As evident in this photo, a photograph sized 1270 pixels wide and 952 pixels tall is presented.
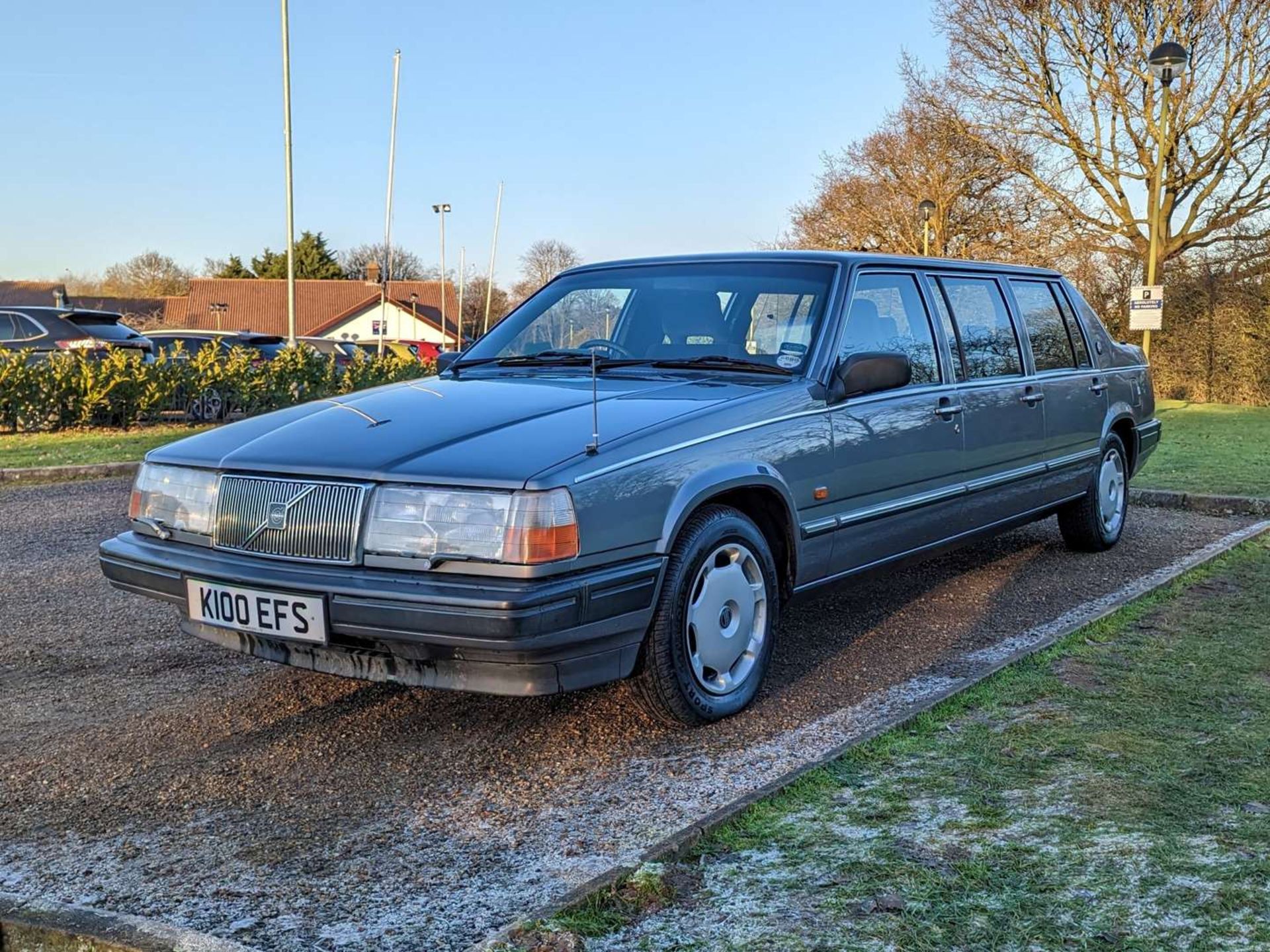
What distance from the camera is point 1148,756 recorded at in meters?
3.63

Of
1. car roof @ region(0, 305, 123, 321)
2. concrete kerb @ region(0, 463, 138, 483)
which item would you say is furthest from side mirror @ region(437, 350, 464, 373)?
car roof @ region(0, 305, 123, 321)

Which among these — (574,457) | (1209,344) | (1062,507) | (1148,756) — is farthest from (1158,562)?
(1209,344)

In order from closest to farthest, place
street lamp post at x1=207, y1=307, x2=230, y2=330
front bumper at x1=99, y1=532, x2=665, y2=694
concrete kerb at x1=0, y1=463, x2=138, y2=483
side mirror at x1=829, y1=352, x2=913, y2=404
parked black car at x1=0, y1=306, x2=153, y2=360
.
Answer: front bumper at x1=99, y1=532, x2=665, y2=694, side mirror at x1=829, y1=352, x2=913, y2=404, concrete kerb at x1=0, y1=463, x2=138, y2=483, parked black car at x1=0, y1=306, x2=153, y2=360, street lamp post at x1=207, y1=307, x2=230, y2=330

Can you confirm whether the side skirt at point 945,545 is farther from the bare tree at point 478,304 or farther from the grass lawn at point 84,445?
the bare tree at point 478,304

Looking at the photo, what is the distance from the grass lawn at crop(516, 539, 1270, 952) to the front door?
80 centimetres

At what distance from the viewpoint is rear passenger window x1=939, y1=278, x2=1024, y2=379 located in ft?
18.8

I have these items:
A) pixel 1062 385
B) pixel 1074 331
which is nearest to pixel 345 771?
pixel 1062 385

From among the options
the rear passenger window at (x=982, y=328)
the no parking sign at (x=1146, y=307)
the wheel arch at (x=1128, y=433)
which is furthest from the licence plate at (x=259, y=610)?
the no parking sign at (x=1146, y=307)

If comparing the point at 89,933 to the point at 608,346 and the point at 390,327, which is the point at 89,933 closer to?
the point at 608,346

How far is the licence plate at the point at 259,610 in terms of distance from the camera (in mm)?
3596

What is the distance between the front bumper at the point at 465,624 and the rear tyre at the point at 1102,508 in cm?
409

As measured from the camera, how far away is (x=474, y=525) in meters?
3.51

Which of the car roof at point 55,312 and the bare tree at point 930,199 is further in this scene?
the bare tree at point 930,199

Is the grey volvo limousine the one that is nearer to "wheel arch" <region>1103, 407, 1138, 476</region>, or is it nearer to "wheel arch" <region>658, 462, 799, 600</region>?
"wheel arch" <region>658, 462, 799, 600</region>
